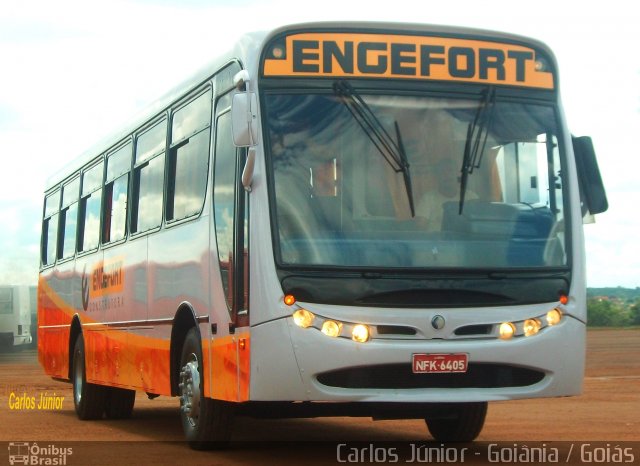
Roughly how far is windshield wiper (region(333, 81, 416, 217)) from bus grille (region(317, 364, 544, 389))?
1306 mm

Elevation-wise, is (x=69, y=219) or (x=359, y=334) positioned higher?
(x=69, y=219)

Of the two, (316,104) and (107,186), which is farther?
(107,186)

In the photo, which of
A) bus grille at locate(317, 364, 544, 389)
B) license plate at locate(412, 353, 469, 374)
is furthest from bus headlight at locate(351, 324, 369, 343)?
license plate at locate(412, 353, 469, 374)

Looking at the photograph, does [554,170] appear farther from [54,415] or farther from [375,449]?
[54,415]

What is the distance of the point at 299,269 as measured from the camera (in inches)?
421

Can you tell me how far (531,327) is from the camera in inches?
434

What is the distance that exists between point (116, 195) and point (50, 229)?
5630mm

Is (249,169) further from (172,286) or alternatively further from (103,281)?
(103,281)

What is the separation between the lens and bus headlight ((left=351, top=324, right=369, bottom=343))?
417 inches

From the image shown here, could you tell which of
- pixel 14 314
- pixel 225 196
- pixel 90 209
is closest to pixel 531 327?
pixel 225 196

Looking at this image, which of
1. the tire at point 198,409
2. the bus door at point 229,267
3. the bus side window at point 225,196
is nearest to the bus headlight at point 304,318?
the bus door at point 229,267

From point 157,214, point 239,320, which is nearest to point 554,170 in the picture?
point 239,320

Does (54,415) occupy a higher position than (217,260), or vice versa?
(217,260)

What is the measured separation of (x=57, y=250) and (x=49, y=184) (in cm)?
200
